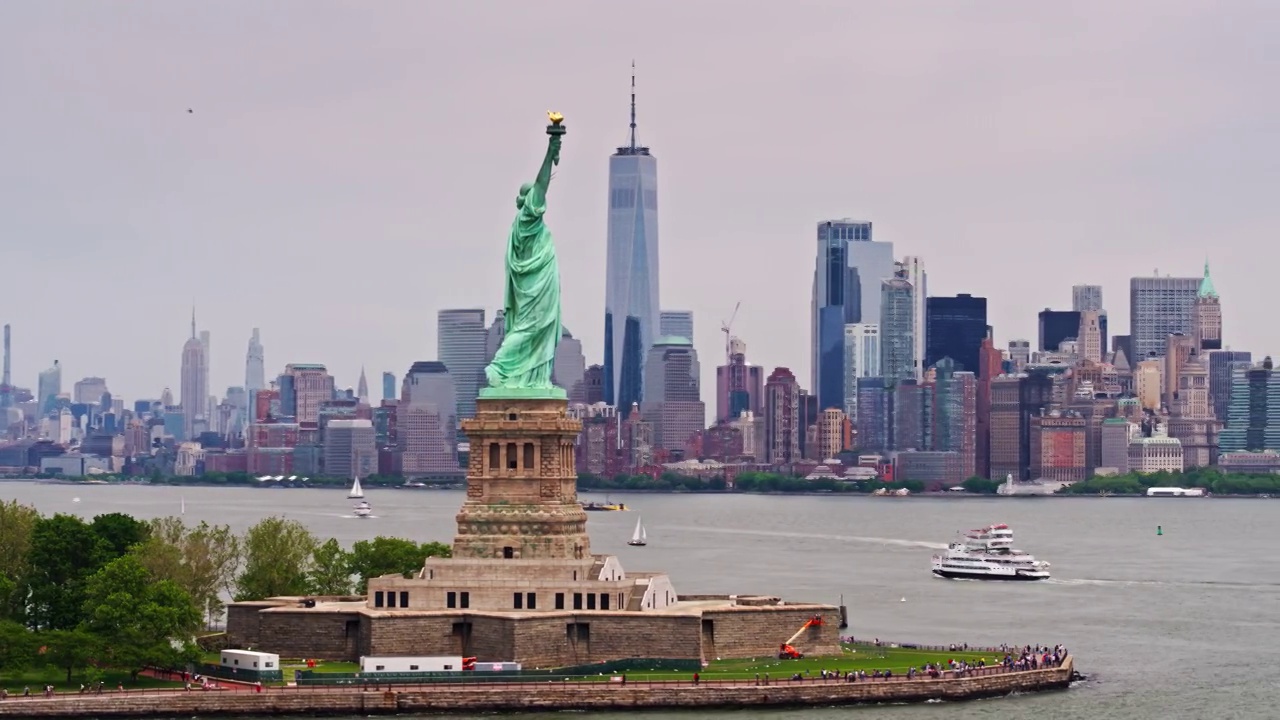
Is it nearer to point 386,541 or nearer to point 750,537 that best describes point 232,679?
point 386,541

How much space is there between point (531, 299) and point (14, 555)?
21.2 meters

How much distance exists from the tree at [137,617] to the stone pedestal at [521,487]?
29.8 ft

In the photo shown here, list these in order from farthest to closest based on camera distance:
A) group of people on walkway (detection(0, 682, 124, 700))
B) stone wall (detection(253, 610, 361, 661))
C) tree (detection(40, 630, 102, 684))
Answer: stone wall (detection(253, 610, 361, 661)) → tree (detection(40, 630, 102, 684)) → group of people on walkway (detection(0, 682, 124, 700))

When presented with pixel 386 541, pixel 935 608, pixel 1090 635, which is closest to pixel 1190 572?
pixel 935 608

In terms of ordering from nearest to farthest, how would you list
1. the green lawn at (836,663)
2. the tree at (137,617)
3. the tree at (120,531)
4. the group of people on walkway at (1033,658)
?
the tree at (137,617)
the green lawn at (836,663)
the group of people on walkway at (1033,658)
the tree at (120,531)

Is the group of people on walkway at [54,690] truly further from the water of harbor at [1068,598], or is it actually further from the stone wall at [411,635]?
the water of harbor at [1068,598]

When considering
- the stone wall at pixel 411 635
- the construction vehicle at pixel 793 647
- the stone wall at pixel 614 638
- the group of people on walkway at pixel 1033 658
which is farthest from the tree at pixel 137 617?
the group of people on walkway at pixel 1033 658

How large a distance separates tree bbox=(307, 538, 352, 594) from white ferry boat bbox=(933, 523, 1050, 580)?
54129 millimetres

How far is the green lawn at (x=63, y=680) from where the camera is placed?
7606 cm

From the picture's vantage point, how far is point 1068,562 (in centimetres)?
15588

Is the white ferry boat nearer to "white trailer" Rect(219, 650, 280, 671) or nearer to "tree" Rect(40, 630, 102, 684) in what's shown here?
"white trailer" Rect(219, 650, 280, 671)

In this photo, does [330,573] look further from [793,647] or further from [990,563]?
[990,563]

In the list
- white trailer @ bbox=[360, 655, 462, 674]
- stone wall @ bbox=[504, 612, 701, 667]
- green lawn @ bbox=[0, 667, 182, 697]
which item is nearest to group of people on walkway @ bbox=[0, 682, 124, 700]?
green lawn @ bbox=[0, 667, 182, 697]

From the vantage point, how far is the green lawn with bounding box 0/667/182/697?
250ft
